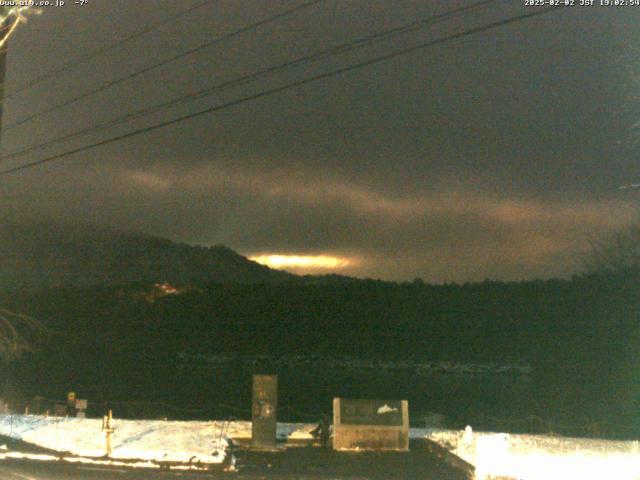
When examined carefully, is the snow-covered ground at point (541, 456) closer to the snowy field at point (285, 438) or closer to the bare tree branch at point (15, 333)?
the snowy field at point (285, 438)

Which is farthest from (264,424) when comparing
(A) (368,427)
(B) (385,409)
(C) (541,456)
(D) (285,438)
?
(C) (541,456)

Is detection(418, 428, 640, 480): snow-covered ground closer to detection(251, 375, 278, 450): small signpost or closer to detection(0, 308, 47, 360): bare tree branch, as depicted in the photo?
detection(251, 375, 278, 450): small signpost

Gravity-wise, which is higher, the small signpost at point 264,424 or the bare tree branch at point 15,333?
the bare tree branch at point 15,333

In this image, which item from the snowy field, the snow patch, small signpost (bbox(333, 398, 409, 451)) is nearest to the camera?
the snowy field

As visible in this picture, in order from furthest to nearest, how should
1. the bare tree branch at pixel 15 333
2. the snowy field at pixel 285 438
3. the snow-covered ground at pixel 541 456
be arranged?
the bare tree branch at pixel 15 333 < the snowy field at pixel 285 438 < the snow-covered ground at pixel 541 456

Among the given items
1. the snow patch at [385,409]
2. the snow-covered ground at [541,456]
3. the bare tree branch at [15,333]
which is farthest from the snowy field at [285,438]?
the bare tree branch at [15,333]

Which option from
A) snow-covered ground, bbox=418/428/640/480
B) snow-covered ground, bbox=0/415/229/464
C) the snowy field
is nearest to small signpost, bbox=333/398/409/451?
snow-covered ground, bbox=418/428/640/480

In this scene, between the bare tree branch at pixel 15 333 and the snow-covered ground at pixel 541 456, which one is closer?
the snow-covered ground at pixel 541 456

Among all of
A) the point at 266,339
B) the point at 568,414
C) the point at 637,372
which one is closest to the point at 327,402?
the point at 568,414

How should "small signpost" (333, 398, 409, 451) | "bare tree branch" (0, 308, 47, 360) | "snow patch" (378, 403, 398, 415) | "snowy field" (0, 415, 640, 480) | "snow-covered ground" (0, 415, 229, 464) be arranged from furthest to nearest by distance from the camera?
"snow patch" (378, 403, 398, 415) < "small signpost" (333, 398, 409, 451) < "snow-covered ground" (0, 415, 229, 464) < "bare tree branch" (0, 308, 47, 360) < "snowy field" (0, 415, 640, 480)
